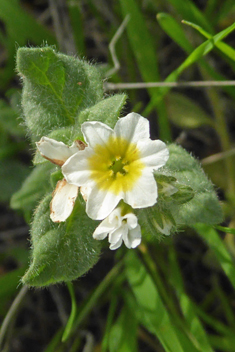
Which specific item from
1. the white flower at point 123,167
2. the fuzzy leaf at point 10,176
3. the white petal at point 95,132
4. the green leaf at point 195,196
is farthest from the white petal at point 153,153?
the fuzzy leaf at point 10,176

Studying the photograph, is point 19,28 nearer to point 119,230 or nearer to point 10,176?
point 10,176

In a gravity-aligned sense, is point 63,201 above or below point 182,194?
above

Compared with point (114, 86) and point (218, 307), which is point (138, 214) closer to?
point (114, 86)

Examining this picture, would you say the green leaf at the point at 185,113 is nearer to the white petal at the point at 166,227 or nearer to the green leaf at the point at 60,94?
the green leaf at the point at 60,94

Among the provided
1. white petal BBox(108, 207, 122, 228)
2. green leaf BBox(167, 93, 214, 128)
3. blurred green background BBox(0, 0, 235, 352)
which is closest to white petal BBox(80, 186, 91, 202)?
white petal BBox(108, 207, 122, 228)

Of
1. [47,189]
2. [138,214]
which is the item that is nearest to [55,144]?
[138,214]

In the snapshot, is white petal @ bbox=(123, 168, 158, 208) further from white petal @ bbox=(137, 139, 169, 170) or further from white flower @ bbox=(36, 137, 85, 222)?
white flower @ bbox=(36, 137, 85, 222)

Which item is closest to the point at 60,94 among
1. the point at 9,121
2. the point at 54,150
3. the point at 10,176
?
the point at 54,150
